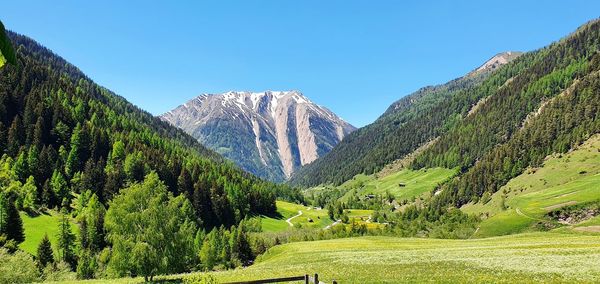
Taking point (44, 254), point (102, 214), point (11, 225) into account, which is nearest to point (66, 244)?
point (44, 254)

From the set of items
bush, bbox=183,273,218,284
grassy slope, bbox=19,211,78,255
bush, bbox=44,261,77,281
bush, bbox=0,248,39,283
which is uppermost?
grassy slope, bbox=19,211,78,255

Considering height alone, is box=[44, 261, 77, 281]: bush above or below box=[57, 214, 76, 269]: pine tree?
below

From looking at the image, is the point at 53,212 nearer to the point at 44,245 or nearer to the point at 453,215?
the point at 44,245

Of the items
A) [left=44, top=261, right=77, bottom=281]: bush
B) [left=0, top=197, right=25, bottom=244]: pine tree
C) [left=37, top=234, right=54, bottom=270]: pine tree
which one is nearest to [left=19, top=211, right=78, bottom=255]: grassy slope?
[left=0, top=197, right=25, bottom=244]: pine tree

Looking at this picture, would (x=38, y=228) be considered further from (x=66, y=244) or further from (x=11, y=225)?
(x=66, y=244)

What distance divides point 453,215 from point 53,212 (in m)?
173

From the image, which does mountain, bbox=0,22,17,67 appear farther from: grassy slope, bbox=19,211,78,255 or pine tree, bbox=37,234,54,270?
grassy slope, bbox=19,211,78,255

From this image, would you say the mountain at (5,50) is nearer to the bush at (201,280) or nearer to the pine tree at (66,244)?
the bush at (201,280)

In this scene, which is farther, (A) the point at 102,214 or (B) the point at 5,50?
(A) the point at 102,214

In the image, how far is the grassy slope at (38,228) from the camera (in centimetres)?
11688

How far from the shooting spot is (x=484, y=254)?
163ft

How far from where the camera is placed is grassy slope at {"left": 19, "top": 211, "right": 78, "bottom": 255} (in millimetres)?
116875

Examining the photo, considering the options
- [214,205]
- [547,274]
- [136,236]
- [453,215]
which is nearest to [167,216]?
[136,236]

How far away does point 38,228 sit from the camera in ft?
423
